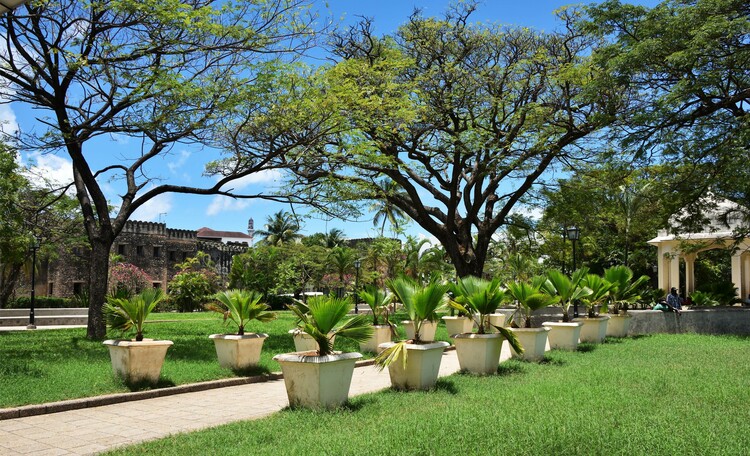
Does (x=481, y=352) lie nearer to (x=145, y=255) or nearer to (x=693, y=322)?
(x=693, y=322)

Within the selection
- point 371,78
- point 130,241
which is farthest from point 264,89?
point 130,241

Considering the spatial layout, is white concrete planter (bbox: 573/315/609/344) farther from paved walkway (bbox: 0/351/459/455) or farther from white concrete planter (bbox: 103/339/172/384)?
white concrete planter (bbox: 103/339/172/384)

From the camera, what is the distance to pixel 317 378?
7.40m

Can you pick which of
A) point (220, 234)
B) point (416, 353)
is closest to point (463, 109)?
point (416, 353)

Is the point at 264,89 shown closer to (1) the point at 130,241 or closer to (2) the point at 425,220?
(2) the point at 425,220

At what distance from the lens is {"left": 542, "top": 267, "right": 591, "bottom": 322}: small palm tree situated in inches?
604

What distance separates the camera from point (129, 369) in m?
9.27

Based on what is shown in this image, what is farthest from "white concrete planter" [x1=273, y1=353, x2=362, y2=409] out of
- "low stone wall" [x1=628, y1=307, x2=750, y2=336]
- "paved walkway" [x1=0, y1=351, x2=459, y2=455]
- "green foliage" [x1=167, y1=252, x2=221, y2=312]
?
"green foliage" [x1=167, y1=252, x2=221, y2=312]

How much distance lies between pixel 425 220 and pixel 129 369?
1583cm

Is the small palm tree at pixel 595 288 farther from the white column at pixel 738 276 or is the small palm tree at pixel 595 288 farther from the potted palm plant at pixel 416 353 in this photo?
the white column at pixel 738 276

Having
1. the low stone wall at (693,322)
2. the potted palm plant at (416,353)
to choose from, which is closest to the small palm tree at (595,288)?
the low stone wall at (693,322)

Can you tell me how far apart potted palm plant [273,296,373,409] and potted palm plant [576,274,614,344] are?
10794 mm

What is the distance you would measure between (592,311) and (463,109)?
8.33m

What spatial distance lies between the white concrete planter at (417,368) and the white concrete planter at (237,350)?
2.94 meters
